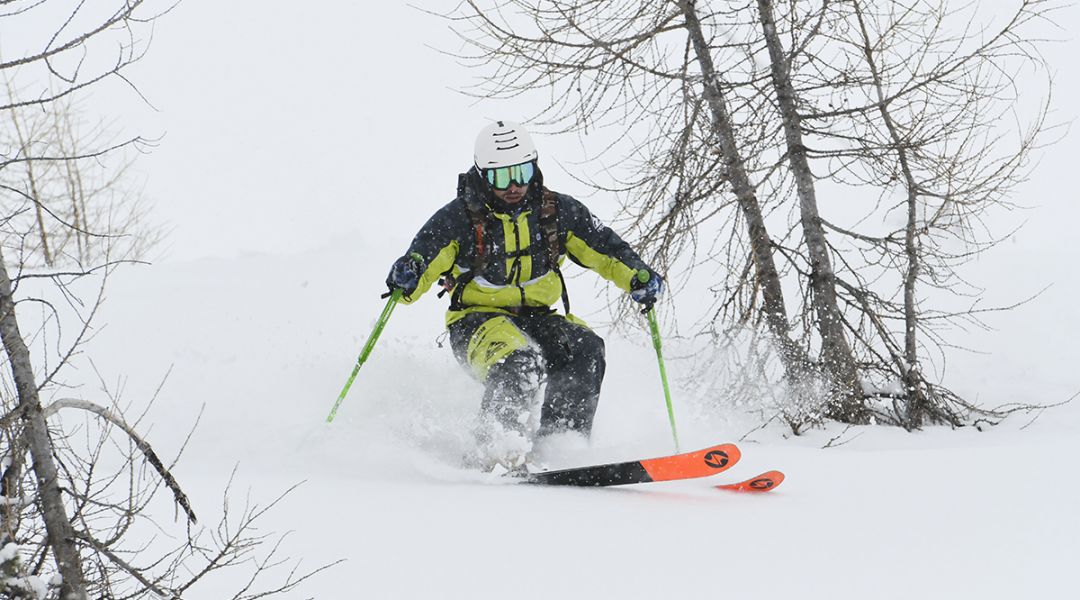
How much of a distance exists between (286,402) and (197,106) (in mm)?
37759

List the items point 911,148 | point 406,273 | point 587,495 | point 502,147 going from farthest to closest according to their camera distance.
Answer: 1. point 911,148
2. point 502,147
3. point 406,273
4. point 587,495

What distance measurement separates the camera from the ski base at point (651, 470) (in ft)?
16.3

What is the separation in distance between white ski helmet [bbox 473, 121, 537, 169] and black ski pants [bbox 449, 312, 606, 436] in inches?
39.8

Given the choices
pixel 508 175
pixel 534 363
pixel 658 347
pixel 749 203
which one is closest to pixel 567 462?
pixel 534 363

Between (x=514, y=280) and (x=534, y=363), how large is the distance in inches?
26.4

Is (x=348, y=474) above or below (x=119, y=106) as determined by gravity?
Answer: below

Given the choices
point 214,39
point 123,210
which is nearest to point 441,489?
point 123,210

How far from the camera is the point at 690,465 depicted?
16.4 ft

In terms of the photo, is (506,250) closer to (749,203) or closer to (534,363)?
(534,363)

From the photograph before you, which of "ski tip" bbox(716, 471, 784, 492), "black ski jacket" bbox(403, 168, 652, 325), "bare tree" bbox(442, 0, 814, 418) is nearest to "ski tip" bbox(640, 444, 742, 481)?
"ski tip" bbox(716, 471, 784, 492)

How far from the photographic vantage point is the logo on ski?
16.3ft

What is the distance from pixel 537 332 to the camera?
6.09 meters

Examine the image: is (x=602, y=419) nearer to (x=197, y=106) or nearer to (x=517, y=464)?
(x=517, y=464)

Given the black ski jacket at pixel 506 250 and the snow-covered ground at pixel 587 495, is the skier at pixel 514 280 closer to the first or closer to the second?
the black ski jacket at pixel 506 250
